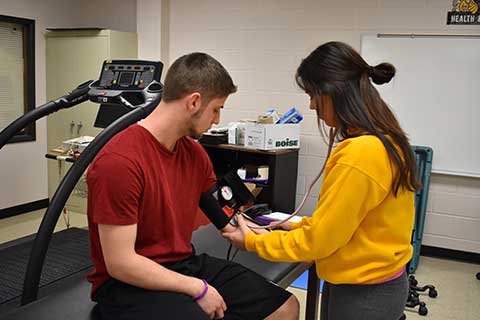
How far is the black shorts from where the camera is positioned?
1.49 metres

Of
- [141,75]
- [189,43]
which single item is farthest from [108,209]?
[189,43]

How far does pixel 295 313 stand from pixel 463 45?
2.92m

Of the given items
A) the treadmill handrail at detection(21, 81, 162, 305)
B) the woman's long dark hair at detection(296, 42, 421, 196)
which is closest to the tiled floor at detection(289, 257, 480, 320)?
the treadmill handrail at detection(21, 81, 162, 305)

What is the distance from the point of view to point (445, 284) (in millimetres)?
3607

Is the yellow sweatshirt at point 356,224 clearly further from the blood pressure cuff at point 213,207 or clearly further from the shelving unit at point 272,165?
the shelving unit at point 272,165

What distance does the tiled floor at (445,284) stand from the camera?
10.3ft

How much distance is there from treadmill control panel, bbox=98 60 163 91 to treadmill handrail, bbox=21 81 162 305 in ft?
0.99

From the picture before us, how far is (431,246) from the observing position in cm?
417

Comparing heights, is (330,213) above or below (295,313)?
above

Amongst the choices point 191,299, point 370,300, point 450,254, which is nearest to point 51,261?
point 191,299

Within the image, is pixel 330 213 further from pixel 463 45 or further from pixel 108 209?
pixel 463 45

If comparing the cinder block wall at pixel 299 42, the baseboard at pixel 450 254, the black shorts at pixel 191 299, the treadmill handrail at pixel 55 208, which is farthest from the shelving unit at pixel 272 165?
the black shorts at pixel 191 299

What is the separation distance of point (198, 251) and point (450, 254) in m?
2.74

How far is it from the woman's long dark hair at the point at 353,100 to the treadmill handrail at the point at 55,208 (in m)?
1.20
